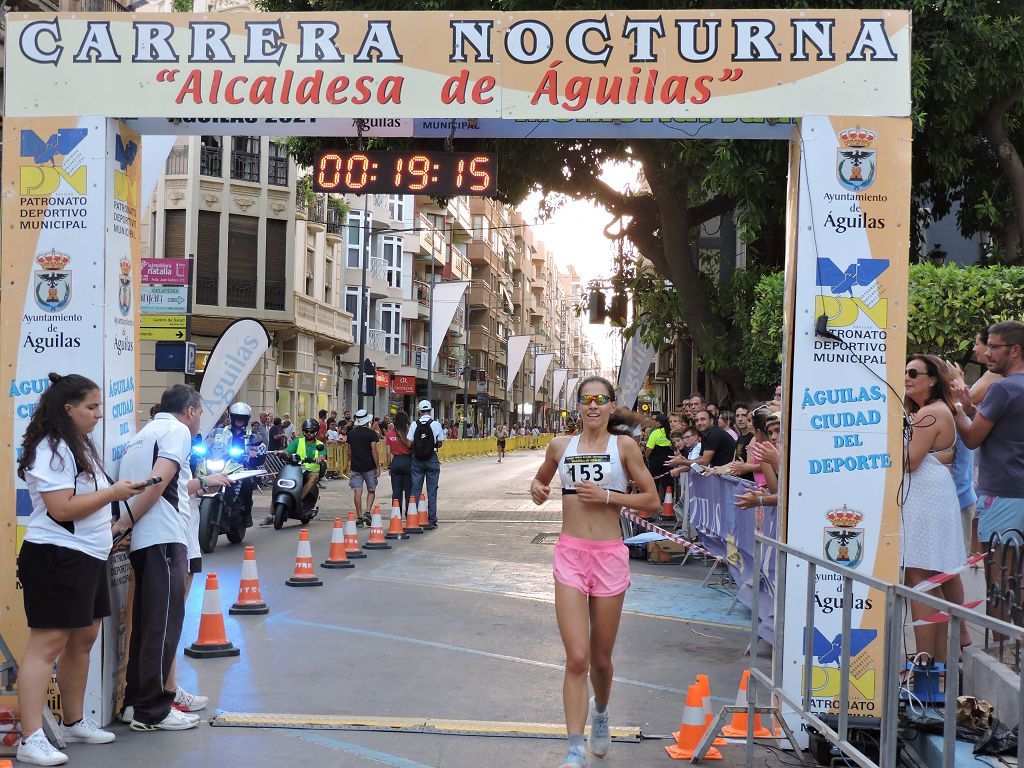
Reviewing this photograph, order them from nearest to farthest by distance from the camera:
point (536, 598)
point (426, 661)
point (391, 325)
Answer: point (426, 661) < point (536, 598) < point (391, 325)

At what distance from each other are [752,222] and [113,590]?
36.6 ft

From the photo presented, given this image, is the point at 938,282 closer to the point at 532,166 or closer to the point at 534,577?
the point at 534,577

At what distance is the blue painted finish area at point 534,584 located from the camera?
1094 centimetres

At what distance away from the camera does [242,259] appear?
3925 centimetres

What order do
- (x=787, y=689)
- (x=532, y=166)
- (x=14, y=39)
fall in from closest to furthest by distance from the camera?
(x=787, y=689), (x=14, y=39), (x=532, y=166)

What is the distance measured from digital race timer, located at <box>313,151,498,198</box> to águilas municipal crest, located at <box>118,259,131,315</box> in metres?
1.45

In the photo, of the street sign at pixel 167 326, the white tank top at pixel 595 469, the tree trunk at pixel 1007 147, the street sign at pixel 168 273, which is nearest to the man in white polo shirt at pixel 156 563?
the white tank top at pixel 595 469

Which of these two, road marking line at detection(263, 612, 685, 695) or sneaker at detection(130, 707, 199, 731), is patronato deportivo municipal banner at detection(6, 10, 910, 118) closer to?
sneaker at detection(130, 707, 199, 731)

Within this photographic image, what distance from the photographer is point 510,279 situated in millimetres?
109875

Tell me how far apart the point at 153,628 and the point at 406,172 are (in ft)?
11.2

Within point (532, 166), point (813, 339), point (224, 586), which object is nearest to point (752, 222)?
point (532, 166)

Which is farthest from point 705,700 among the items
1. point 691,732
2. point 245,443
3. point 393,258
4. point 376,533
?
point 393,258

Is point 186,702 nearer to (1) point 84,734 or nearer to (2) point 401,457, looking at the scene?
(1) point 84,734

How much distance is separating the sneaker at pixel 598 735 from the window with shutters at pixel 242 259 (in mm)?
34414
